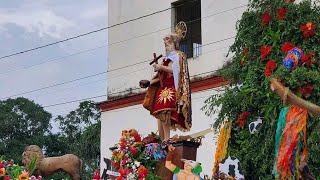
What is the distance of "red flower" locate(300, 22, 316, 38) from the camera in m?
7.80

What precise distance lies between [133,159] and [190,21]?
9.63 meters

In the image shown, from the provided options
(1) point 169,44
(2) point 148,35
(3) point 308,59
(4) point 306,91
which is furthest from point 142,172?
(2) point 148,35

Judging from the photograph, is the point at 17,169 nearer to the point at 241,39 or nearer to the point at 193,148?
the point at 193,148

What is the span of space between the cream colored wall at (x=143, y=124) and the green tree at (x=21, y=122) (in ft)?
28.6

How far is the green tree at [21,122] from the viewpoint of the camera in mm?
26141

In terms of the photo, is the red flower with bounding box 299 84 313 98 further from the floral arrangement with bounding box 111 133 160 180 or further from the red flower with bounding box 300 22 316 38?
the floral arrangement with bounding box 111 133 160 180

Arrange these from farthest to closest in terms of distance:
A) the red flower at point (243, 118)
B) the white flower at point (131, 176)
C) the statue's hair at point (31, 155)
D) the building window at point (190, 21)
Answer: the building window at point (190, 21), the statue's hair at point (31, 155), the red flower at point (243, 118), the white flower at point (131, 176)

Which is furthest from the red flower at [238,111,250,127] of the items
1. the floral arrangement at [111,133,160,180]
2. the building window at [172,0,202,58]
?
the building window at [172,0,202,58]

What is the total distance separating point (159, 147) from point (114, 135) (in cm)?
1034

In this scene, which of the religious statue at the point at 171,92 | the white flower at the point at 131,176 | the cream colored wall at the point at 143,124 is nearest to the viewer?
the white flower at the point at 131,176

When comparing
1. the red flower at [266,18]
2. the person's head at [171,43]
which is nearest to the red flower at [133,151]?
the person's head at [171,43]

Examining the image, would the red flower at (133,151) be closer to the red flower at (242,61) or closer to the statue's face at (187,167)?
the statue's face at (187,167)

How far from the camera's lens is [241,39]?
8.47 m

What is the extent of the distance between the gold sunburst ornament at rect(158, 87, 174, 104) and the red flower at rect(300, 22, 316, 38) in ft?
5.59
